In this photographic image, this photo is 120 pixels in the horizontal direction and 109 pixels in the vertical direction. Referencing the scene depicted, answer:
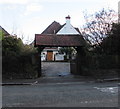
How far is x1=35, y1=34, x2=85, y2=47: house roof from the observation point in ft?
94.4

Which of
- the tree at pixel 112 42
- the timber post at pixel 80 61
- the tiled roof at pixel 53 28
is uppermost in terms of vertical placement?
the tiled roof at pixel 53 28

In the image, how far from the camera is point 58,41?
29.6 meters

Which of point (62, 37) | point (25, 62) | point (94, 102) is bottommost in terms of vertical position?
point (94, 102)

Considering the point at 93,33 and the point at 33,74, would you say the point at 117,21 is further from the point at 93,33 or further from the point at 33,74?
the point at 33,74

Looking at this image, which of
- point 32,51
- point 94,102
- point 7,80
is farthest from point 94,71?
point 94,102

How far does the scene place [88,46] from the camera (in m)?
29.5

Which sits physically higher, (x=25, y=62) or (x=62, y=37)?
(x=62, y=37)

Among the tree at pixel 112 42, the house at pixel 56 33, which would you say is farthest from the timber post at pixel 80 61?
the house at pixel 56 33

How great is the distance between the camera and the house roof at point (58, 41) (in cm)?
2877

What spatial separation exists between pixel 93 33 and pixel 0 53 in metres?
9.85

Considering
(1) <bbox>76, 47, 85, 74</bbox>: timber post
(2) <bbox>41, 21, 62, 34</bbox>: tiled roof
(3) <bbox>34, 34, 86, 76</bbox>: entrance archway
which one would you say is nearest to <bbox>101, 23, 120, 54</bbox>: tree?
(3) <bbox>34, 34, 86, 76</bbox>: entrance archway

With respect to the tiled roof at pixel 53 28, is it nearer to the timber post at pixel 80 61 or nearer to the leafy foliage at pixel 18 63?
the timber post at pixel 80 61

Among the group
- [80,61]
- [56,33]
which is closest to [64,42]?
[80,61]

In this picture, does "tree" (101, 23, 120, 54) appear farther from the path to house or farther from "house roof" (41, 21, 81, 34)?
"house roof" (41, 21, 81, 34)
